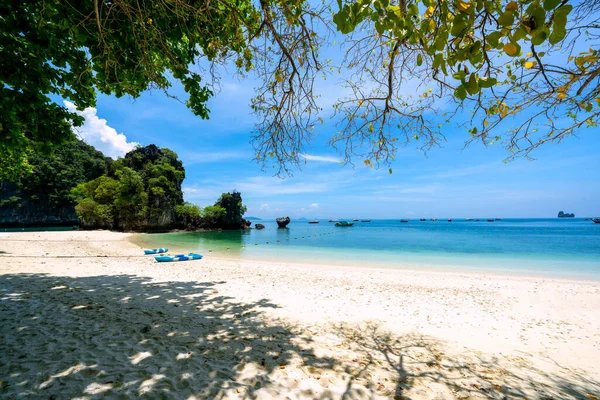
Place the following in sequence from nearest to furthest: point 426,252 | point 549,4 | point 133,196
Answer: point 549,4
point 426,252
point 133,196

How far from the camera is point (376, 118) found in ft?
13.3

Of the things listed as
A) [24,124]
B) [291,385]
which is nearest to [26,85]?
[24,124]

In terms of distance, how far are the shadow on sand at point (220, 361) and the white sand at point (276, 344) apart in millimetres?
17

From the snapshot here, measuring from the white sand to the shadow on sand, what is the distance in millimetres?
17

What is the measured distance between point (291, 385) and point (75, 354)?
2.63 meters

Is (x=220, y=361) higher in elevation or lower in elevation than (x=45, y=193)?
lower

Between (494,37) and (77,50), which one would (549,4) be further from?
(77,50)

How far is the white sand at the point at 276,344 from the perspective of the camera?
262cm

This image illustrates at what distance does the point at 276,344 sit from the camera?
3699 millimetres

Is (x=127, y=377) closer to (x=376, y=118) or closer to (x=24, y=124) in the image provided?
(x=376, y=118)

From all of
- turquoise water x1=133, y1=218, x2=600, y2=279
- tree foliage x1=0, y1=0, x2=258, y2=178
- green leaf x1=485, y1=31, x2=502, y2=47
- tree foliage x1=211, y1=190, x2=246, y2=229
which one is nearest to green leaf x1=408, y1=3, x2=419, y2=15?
green leaf x1=485, y1=31, x2=502, y2=47

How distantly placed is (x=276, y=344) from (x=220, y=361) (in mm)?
892

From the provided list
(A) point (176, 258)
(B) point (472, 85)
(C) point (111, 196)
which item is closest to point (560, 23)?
(B) point (472, 85)

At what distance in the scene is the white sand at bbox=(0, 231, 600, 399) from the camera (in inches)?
103
